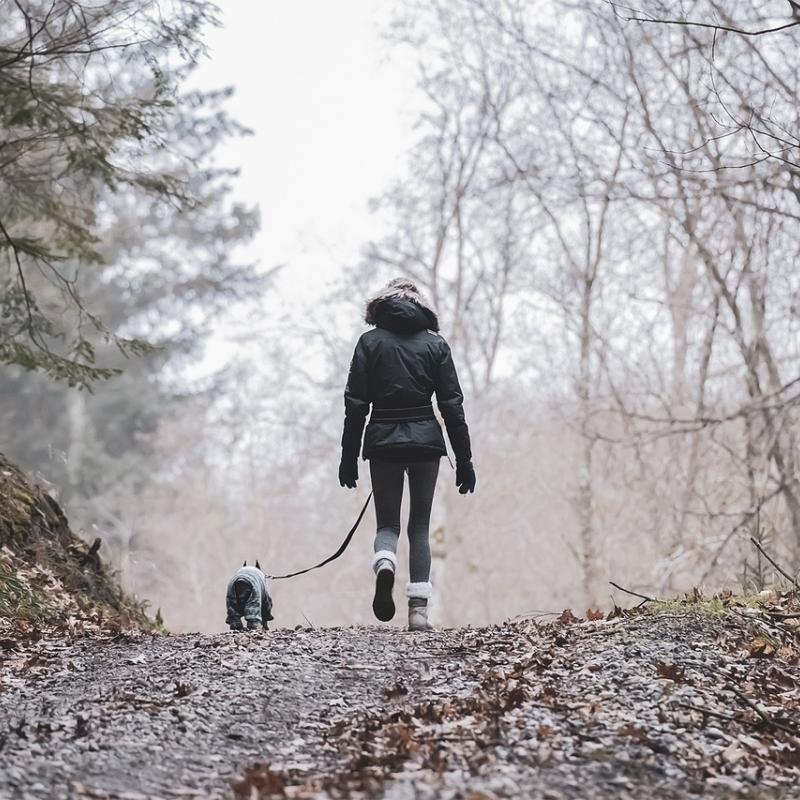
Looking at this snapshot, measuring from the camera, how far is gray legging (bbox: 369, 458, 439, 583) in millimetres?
6652

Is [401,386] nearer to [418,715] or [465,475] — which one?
[465,475]

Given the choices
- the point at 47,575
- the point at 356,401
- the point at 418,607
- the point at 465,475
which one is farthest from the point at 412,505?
the point at 47,575

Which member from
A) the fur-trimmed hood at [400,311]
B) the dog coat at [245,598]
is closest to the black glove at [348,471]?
the fur-trimmed hood at [400,311]

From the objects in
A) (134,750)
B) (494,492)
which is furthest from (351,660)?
(494,492)

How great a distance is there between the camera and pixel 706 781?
3.42 metres

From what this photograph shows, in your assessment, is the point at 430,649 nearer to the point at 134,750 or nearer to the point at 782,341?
the point at 134,750

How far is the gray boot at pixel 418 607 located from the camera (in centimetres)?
650

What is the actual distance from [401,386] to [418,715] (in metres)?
2.89

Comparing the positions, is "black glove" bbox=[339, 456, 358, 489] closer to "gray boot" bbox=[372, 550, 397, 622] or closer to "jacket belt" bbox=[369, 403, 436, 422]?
"jacket belt" bbox=[369, 403, 436, 422]

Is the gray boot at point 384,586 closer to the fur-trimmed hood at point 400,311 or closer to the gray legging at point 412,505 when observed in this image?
the gray legging at point 412,505

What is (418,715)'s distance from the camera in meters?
4.16

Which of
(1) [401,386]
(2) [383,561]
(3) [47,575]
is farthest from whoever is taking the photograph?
(3) [47,575]

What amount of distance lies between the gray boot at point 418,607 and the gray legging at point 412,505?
8 centimetres

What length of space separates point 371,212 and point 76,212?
12489 mm
